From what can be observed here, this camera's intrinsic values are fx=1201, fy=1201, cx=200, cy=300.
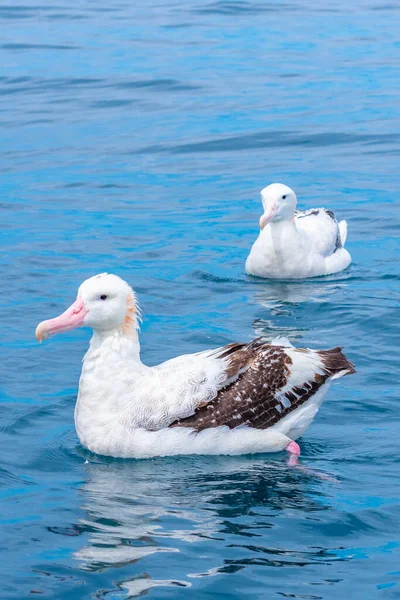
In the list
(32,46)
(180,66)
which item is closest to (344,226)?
(180,66)

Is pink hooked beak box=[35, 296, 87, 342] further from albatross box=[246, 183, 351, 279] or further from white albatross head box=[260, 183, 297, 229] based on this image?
white albatross head box=[260, 183, 297, 229]

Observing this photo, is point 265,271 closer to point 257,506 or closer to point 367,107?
point 257,506

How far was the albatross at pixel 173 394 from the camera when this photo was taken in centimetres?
989

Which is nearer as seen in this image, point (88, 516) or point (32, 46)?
point (88, 516)

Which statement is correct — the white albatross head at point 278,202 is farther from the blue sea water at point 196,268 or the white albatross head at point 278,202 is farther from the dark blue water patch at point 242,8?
the dark blue water patch at point 242,8

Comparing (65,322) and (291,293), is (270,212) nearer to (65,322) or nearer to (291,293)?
(291,293)

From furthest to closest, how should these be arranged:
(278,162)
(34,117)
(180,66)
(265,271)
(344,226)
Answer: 1. (180,66)
2. (34,117)
3. (278,162)
4. (344,226)
5. (265,271)

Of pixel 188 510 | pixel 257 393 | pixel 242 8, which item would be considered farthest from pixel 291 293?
pixel 242 8

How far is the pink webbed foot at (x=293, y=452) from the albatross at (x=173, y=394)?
0.4 inches

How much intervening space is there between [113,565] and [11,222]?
1073 centimetres

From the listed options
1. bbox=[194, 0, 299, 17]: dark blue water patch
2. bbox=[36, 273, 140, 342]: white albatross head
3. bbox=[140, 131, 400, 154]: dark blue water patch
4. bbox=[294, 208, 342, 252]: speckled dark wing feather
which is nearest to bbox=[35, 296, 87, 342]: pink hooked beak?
bbox=[36, 273, 140, 342]: white albatross head

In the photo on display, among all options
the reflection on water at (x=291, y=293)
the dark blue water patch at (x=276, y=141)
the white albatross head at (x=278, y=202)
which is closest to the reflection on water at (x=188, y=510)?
the reflection on water at (x=291, y=293)

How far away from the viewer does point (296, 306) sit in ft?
47.0

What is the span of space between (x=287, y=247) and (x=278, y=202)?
628 mm
